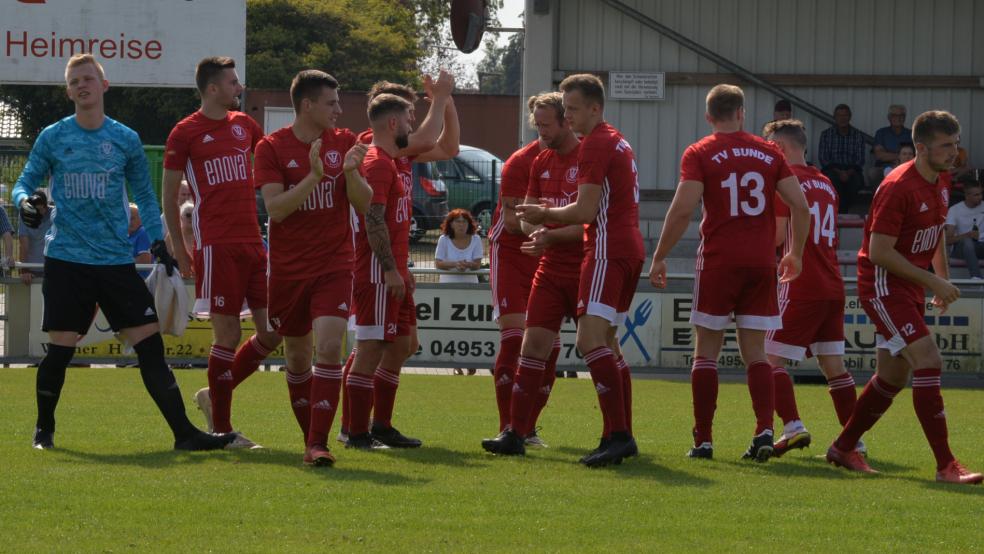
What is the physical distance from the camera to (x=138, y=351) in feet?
28.3

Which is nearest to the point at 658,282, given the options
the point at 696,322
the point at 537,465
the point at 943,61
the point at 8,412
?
the point at 696,322

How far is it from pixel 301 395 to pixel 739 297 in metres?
2.70

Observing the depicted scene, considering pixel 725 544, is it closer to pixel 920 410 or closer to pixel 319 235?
pixel 920 410

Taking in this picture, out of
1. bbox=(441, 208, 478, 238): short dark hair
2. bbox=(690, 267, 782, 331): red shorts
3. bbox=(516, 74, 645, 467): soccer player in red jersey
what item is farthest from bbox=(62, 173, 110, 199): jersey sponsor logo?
bbox=(441, 208, 478, 238): short dark hair

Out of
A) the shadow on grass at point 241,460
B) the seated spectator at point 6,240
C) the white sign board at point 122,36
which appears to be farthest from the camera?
the white sign board at point 122,36

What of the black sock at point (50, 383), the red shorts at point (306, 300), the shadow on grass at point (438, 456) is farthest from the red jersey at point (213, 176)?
the shadow on grass at point (438, 456)

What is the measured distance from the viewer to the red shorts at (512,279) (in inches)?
371

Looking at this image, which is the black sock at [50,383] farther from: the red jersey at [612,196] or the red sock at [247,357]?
the red jersey at [612,196]

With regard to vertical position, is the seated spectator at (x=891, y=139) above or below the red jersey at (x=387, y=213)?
above

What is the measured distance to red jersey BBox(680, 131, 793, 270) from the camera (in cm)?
835

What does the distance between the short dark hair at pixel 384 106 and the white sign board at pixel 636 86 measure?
544 inches

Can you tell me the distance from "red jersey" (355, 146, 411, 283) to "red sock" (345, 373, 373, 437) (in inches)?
24.0

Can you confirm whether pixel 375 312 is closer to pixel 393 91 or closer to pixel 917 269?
pixel 393 91

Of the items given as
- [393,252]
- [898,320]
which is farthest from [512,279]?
[898,320]
